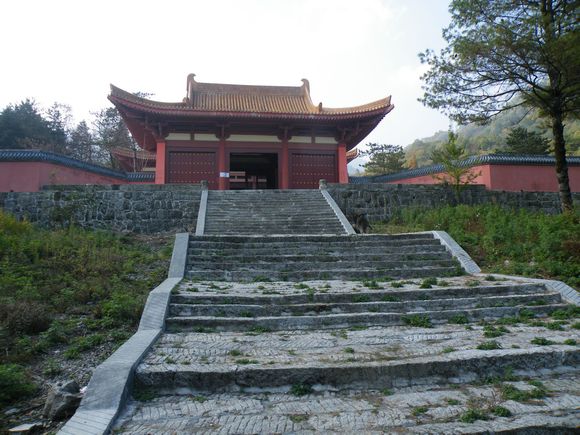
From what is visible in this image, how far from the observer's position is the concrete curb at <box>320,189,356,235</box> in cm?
868

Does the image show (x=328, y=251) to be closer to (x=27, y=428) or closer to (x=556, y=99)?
(x=27, y=428)

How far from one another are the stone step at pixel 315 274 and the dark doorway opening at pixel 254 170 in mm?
9866

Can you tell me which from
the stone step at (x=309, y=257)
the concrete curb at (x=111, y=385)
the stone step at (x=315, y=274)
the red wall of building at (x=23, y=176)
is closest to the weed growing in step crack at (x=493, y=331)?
the stone step at (x=315, y=274)

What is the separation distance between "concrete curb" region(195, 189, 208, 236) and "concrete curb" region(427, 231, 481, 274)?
16.7 feet

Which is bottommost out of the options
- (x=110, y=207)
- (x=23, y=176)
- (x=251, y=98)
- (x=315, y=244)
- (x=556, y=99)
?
(x=315, y=244)

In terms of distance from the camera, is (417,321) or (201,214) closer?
(417,321)

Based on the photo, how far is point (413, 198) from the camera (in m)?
11.6

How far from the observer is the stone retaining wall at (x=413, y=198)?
37.6 ft

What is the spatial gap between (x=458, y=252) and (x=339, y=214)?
3477 mm

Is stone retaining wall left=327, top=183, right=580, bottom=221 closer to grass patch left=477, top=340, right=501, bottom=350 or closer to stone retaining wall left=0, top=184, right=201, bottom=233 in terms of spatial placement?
stone retaining wall left=0, top=184, right=201, bottom=233

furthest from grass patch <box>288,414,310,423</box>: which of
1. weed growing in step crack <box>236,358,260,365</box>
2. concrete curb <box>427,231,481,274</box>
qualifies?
concrete curb <box>427,231,481,274</box>

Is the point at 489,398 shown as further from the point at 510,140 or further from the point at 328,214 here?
the point at 510,140

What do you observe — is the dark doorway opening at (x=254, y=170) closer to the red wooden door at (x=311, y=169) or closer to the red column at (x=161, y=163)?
the red wooden door at (x=311, y=169)

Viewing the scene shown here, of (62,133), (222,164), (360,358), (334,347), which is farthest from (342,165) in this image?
(62,133)
